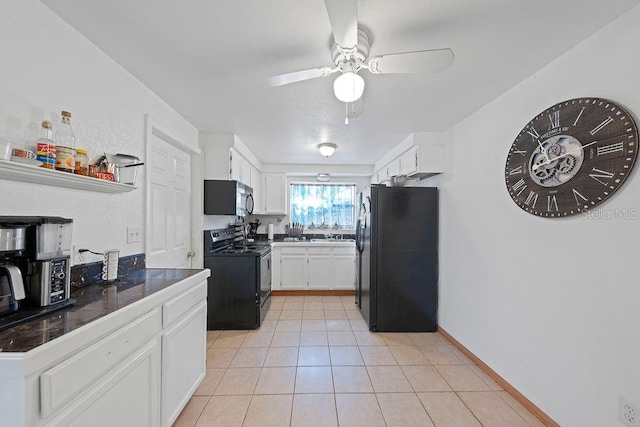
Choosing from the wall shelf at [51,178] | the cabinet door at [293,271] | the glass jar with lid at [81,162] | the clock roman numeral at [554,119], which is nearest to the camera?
the wall shelf at [51,178]

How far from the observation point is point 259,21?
4.48ft

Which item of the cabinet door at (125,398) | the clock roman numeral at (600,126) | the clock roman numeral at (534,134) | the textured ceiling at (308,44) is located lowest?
the cabinet door at (125,398)

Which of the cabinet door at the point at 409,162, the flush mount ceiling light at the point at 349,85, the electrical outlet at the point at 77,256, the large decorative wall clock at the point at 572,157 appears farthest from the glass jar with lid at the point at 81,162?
the cabinet door at the point at 409,162

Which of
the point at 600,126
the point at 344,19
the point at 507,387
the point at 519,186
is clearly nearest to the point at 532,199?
the point at 519,186

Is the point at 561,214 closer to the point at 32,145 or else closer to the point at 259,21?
the point at 259,21

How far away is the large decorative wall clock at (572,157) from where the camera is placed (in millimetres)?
1329

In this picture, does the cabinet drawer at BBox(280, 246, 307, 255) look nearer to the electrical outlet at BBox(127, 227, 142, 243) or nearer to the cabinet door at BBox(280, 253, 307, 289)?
the cabinet door at BBox(280, 253, 307, 289)

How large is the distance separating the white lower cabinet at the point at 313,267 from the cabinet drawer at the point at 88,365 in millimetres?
3189

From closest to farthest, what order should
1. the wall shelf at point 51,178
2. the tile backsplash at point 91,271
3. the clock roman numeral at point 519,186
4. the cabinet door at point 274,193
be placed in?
the wall shelf at point 51,178 → the tile backsplash at point 91,271 → the clock roman numeral at point 519,186 → the cabinet door at point 274,193

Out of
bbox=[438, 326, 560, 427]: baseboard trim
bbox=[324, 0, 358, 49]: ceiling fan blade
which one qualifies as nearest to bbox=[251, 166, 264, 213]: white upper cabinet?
bbox=[324, 0, 358, 49]: ceiling fan blade

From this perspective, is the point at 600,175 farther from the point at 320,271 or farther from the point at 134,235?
the point at 320,271

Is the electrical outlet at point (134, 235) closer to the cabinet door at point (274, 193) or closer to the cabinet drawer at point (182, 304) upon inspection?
the cabinet drawer at point (182, 304)

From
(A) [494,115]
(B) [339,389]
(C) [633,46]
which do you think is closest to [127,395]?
(B) [339,389]

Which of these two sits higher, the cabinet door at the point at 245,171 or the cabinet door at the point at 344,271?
the cabinet door at the point at 245,171
